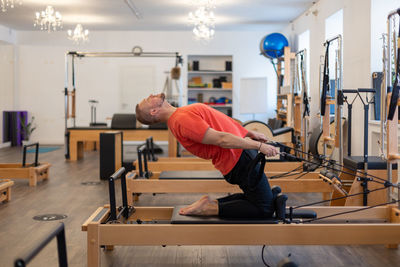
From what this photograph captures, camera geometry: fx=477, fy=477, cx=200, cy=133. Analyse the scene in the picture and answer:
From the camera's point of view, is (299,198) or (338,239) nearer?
(338,239)

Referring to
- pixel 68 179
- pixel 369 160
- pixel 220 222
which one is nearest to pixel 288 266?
pixel 220 222

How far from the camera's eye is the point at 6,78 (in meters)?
11.1

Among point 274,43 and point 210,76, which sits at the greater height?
point 274,43

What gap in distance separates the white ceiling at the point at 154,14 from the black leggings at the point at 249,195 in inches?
233

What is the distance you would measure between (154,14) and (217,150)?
7281 millimetres

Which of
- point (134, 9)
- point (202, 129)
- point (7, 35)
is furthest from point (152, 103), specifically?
point (7, 35)

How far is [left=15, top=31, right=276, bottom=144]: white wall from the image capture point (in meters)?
11.4

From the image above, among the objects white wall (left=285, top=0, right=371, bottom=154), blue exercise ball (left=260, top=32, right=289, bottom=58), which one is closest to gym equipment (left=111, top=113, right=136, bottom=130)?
blue exercise ball (left=260, top=32, right=289, bottom=58)

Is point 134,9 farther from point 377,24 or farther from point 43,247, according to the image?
point 43,247

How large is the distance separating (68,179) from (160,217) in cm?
339

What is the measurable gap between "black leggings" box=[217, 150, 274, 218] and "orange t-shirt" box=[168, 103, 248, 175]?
1.7 inches

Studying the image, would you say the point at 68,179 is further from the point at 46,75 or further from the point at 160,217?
the point at 46,75

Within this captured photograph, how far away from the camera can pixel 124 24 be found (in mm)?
10484

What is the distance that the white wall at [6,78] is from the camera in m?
10.9
